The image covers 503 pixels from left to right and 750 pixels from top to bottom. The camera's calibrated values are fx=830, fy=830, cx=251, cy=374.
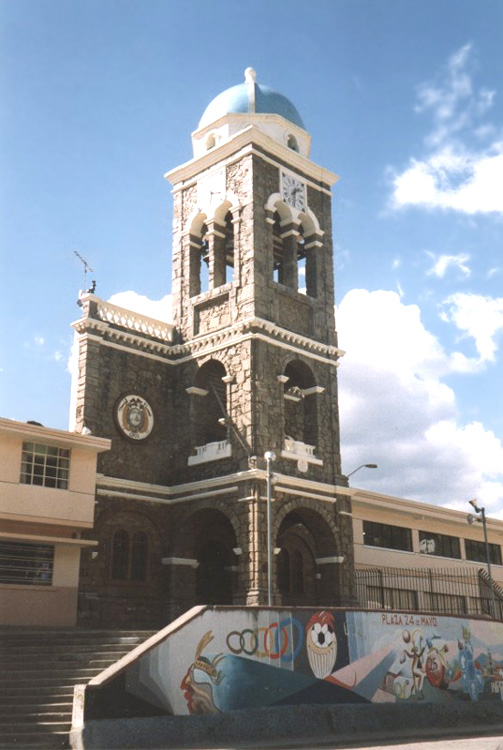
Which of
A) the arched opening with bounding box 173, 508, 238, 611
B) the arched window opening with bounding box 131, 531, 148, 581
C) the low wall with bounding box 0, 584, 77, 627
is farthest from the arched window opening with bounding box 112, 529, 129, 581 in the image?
the low wall with bounding box 0, 584, 77, 627

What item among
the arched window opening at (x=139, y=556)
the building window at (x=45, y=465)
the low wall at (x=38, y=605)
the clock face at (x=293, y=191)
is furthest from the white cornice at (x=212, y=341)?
the low wall at (x=38, y=605)

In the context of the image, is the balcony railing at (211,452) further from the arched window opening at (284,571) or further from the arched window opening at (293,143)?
the arched window opening at (293,143)

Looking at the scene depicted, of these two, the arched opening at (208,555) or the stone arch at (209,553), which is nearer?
the arched opening at (208,555)

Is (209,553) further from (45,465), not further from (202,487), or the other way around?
(45,465)

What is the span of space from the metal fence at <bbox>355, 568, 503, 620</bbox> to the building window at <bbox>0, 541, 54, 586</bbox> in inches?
474

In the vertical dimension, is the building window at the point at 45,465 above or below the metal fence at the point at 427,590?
above

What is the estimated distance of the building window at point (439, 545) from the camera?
127 ft

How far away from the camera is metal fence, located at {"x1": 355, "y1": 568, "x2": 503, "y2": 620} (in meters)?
33.2

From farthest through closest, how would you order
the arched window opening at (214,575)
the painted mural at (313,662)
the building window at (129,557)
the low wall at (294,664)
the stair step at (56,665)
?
the arched window opening at (214,575)
the building window at (129,557)
the stair step at (56,665)
the painted mural at (313,662)
the low wall at (294,664)

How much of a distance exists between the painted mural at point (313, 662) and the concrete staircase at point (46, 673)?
1.88 m

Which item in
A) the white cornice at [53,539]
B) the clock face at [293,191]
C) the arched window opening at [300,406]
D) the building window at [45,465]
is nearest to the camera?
the white cornice at [53,539]

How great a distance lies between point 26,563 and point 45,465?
3013mm

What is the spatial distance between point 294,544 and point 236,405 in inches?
237

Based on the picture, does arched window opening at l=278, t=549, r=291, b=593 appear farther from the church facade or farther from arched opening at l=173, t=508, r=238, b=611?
arched opening at l=173, t=508, r=238, b=611
